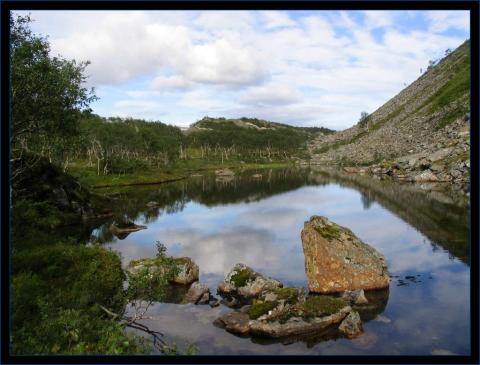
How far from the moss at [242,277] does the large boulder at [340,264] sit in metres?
4.48

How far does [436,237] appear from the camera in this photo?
148ft

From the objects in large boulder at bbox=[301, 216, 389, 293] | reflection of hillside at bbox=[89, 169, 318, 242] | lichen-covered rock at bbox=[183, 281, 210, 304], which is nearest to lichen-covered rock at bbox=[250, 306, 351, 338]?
lichen-covered rock at bbox=[183, 281, 210, 304]

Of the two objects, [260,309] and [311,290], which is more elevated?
[260,309]

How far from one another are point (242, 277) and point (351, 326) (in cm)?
1025

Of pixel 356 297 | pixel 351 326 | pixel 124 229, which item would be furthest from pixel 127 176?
pixel 351 326

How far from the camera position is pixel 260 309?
2470 cm


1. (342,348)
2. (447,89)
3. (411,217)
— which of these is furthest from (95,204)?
(447,89)

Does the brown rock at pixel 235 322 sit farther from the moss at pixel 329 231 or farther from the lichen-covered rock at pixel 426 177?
the lichen-covered rock at pixel 426 177

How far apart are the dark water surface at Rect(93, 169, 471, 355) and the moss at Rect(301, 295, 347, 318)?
2007mm

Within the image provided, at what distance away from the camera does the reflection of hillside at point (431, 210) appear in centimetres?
4312

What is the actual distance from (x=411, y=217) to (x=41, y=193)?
164 ft

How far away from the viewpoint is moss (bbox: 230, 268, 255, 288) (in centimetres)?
3038

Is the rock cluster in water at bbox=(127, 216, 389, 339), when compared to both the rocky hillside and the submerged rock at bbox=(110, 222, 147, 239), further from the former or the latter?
the rocky hillside

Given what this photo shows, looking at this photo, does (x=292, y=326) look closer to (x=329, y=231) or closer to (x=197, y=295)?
(x=197, y=295)
